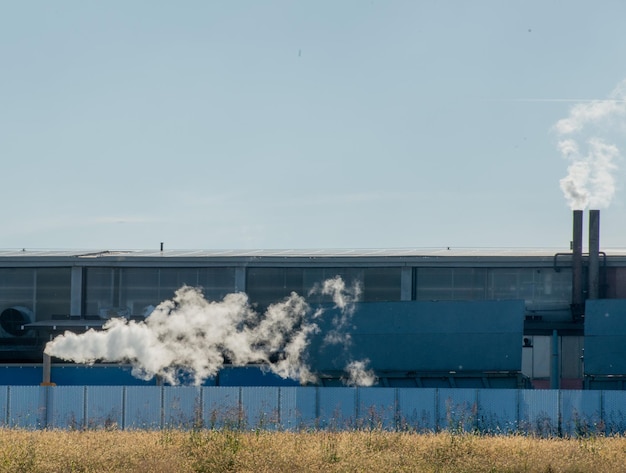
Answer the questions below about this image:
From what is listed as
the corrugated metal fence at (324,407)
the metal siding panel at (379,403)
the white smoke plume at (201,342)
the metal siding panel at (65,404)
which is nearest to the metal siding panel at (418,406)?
the corrugated metal fence at (324,407)

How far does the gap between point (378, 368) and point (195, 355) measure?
7670 mm

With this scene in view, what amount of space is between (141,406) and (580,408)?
15.0 metres

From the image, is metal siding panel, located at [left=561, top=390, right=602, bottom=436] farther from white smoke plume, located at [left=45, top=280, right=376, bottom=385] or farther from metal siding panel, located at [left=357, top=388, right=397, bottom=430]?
white smoke plume, located at [left=45, top=280, right=376, bottom=385]

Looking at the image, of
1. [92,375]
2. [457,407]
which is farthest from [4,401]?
[457,407]

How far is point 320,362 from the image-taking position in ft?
129

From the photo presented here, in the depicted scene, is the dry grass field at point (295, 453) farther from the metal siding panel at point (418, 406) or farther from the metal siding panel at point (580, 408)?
the metal siding panel at point (418, 406)

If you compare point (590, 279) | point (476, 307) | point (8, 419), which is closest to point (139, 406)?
point (8, 419)

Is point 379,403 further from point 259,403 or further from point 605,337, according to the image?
point 605,337

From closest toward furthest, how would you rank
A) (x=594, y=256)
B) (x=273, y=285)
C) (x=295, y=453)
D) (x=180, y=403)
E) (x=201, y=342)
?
(x=295, y=453), (x=180, y=403), (x=201, y=342), (x=594, y=256), (x=273, y=285)

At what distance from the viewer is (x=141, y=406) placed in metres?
32.1

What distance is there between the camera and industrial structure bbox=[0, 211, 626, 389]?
3894cm

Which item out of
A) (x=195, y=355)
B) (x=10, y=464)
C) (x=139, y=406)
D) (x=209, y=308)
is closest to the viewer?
(x=10, y=464)

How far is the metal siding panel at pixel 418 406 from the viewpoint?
105ft

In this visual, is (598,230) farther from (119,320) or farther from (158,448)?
(158,448)
